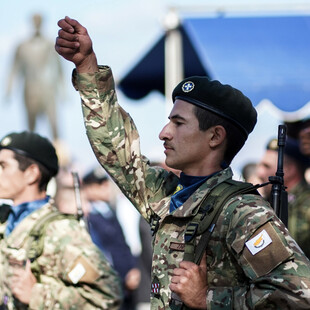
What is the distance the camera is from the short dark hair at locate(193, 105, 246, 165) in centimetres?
368

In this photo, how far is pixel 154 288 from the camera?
358 cm

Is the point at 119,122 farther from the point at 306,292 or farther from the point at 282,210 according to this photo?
the point at 306,292

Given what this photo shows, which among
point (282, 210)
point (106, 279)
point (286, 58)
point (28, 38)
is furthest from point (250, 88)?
point (28, 38)

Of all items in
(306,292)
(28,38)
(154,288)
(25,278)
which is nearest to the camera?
(306,292)

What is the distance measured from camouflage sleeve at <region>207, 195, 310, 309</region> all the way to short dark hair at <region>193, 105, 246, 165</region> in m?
0.42

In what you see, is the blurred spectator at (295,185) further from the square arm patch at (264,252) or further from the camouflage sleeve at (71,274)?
the square arm patch at (264,252)

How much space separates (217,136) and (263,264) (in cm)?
65

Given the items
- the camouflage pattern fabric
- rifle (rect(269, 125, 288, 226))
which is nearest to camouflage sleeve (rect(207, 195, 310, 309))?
rifle (rect(269, 125, 288, 226))

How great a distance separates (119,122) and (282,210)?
2.54ft

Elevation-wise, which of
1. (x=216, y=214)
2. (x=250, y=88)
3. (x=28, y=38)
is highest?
(x=28, y=38)

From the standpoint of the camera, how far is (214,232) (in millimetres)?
3414

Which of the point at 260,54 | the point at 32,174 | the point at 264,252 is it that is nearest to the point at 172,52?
the point at 260,54

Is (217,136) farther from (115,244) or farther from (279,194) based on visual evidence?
(115,244)

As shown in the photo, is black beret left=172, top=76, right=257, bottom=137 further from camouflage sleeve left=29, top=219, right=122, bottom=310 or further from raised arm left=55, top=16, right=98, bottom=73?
camouflage sleeve left=29, top=219, right=122, bottom=310
